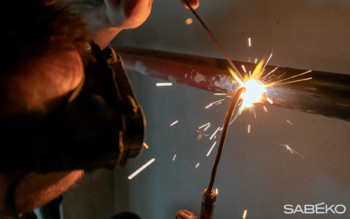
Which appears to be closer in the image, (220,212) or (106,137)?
(106,137)

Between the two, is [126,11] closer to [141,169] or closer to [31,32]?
[31,32]

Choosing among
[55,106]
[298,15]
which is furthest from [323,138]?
[55,106]

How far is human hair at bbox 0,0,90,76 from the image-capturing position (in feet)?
1.59

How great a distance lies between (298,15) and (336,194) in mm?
714

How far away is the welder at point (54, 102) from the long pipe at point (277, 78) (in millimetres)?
440

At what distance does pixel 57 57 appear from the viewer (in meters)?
0.55

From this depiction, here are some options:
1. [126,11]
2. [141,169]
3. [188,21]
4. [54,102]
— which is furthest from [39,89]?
[141,169]

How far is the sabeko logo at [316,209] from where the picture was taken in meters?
1.01

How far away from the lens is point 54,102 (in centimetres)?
54

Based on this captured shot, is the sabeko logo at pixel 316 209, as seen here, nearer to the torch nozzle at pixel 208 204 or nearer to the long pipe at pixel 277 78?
the long pipe at pixel 277 78

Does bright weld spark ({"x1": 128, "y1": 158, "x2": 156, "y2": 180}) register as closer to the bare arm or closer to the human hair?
the bare arm

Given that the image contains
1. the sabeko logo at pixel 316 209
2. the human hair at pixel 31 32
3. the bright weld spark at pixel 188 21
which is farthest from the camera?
the bright weld spark at pixel 188 21

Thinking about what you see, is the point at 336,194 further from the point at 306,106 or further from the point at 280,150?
the point at 306,106

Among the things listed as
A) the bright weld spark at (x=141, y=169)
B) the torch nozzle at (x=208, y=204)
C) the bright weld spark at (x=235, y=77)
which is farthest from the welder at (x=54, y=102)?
the bright weld spark at (x=141, y=169)
